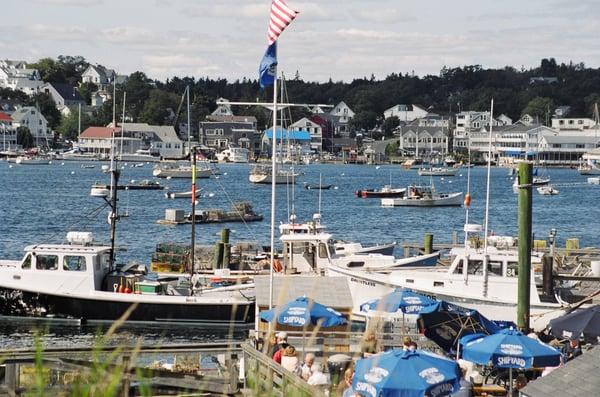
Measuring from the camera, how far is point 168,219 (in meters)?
80.8

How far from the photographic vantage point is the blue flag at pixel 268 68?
2573 cm

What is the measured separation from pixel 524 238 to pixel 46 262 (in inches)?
577

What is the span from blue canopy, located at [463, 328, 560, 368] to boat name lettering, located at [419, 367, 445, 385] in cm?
285

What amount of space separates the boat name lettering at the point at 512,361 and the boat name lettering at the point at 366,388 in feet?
13.4

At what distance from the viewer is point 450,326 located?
23172 mm

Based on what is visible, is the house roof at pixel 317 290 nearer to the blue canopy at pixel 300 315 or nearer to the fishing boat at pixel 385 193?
the blue canopy at pixel 300 315

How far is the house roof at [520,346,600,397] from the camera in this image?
14336mm

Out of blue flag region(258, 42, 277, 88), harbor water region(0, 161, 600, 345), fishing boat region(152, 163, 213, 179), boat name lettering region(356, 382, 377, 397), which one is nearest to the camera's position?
boat name lettering region(356, 382, 377, 397)

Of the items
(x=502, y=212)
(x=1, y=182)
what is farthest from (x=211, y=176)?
(x=502, y=212)

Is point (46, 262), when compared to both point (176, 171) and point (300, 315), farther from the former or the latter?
point (176, 171)

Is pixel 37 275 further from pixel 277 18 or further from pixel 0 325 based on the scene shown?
pixel 277 18

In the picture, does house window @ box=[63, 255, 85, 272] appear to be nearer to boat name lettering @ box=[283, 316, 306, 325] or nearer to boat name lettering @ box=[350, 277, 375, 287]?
boat name lettering @ box=[350, 277, 375, 287]

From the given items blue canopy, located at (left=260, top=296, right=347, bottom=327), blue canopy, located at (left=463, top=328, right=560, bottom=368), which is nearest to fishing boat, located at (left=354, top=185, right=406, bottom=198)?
blue canopy, located at (left=260, top=296, right=347, bottom=327)

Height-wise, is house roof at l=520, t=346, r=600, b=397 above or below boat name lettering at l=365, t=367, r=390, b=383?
above
